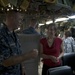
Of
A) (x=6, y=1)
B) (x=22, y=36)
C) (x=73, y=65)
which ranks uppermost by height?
(x=6, y=1)

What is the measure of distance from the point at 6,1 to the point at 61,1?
675 mm

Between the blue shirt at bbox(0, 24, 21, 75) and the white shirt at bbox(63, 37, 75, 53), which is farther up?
the blue shirt at bbox(0, 24, 21, 75)

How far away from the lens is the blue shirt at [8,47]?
64.1 inches

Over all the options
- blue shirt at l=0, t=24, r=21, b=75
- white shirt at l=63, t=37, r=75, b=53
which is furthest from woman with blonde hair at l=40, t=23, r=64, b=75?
white shirt at l=63, t=37, r=75, b=53

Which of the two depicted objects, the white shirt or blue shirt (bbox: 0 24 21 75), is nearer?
blue shirt (bbox: 0 24 21 75)

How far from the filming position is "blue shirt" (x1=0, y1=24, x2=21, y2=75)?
5.34ft

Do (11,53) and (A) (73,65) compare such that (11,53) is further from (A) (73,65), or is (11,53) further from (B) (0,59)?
(A) (73,65)

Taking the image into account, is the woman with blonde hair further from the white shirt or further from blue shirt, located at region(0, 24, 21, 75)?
the white shirt

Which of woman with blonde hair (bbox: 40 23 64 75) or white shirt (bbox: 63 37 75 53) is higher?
woman with blonde hair (bbox: 40 23 64 75)

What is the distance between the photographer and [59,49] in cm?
264

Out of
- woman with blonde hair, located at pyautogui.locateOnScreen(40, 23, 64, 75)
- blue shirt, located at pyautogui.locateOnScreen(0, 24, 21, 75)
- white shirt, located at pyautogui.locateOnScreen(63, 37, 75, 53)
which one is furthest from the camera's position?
white shirt, located at pyautogui.locateOnScreen(63, 37, 75, 53)

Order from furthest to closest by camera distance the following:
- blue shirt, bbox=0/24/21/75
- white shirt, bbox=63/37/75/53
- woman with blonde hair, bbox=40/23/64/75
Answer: white shirt, bbox=63/37/75/53 < woman with blonde hair, bbox=40/23/64/75 < blue shirt, bbox=0/24/21/75

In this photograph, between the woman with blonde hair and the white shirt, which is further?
the white shirt

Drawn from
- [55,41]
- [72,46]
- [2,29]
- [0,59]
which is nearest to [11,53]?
[0,59]
